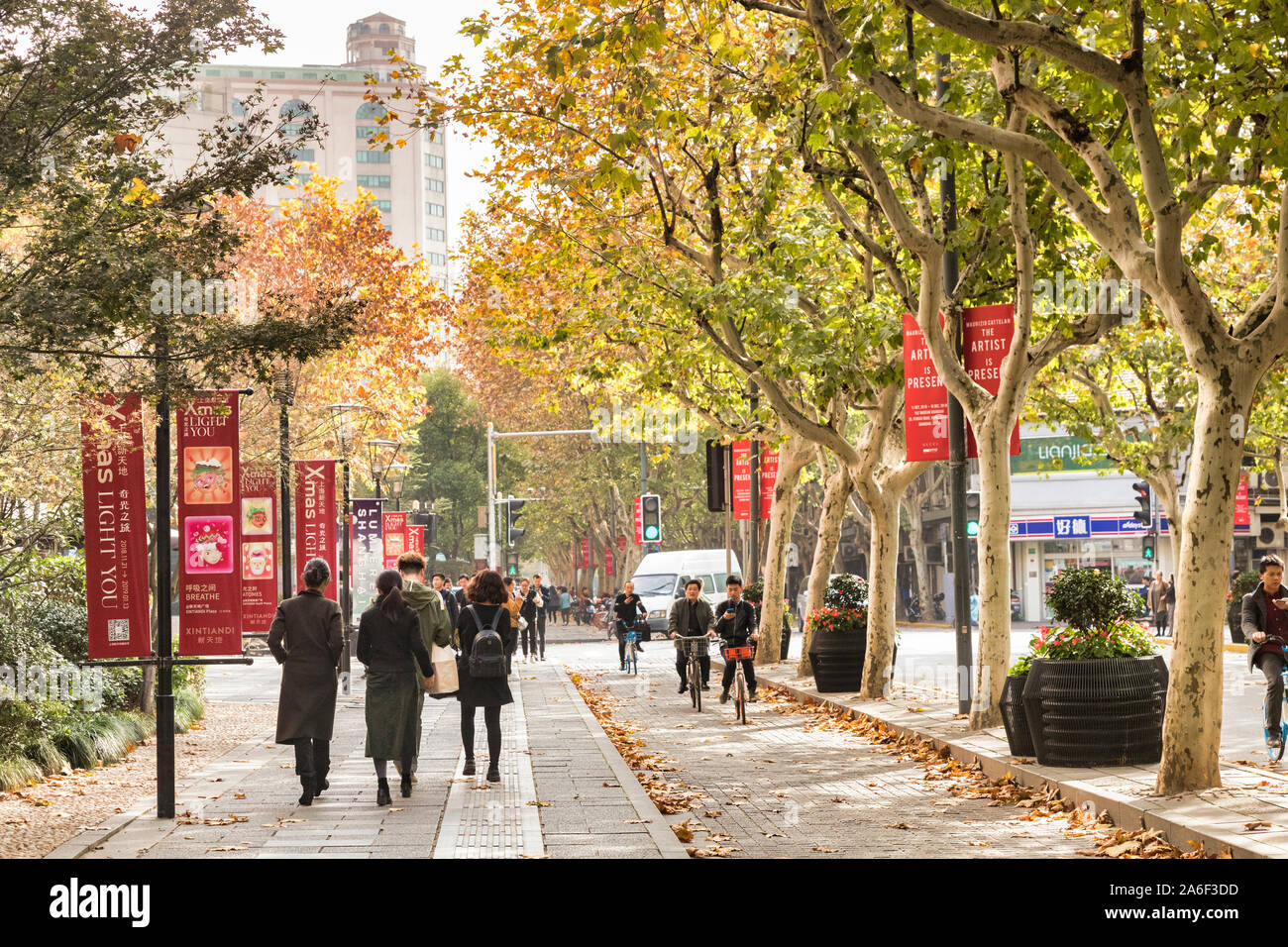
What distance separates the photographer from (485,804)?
10.8m

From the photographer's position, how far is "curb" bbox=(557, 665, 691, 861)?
877 centimetres

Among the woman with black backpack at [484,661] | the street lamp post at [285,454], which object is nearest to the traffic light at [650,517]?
the street lamp post at [285,454]

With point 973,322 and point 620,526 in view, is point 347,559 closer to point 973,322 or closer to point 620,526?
point 973,322

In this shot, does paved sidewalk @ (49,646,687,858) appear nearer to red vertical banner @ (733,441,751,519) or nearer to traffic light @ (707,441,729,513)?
traffic light @ (707,441,729,513)

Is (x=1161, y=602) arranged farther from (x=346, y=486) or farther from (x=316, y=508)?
(x=316, y=508)

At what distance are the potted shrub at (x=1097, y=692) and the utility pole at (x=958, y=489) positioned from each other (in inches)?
163

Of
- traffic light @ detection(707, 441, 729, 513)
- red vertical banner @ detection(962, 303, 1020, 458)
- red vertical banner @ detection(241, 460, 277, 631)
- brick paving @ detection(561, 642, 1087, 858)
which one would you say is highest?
red vertical banner @ detection(962, 303, 1020, 458)

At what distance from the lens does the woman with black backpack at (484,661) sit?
1219cm

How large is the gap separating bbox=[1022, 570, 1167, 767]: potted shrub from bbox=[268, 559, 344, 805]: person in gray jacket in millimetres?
5214

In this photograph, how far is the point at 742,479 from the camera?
31344 mm

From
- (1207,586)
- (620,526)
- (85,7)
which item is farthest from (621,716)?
(620,526)

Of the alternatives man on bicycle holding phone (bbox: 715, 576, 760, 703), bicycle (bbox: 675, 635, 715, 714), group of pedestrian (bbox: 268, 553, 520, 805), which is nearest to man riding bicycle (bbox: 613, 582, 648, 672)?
bicycle (bbox: 675, 635, 715, 714)

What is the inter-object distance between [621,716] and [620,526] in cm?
3696

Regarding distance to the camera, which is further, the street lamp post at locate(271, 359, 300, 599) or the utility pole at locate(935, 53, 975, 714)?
the street lamp post at locate(271, 359, 300, 599)
